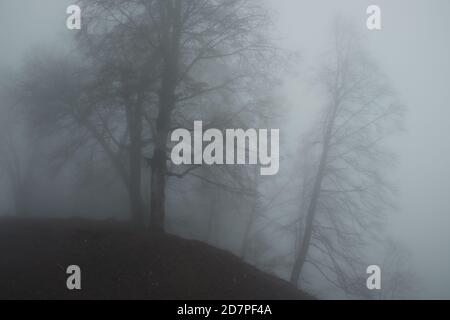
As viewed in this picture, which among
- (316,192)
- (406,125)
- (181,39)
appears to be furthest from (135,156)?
(406,125)

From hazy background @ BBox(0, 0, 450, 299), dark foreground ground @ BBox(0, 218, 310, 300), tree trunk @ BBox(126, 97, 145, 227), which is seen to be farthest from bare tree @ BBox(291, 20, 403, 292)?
tree trunk @ BBox(126, 97, 145, 227)

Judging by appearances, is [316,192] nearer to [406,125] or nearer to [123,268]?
[123,268]

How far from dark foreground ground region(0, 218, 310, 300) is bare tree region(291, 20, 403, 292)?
187 inches

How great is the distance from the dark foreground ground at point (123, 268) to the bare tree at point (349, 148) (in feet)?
15.6

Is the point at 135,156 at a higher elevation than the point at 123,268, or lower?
higher

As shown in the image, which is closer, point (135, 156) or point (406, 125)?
point (135, 156)

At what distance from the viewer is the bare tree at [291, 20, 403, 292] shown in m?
12.9

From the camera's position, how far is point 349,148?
13172mm

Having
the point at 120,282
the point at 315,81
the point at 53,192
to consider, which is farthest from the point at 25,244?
the point at 53,192

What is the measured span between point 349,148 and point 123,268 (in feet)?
29.0

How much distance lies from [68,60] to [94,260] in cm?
1250

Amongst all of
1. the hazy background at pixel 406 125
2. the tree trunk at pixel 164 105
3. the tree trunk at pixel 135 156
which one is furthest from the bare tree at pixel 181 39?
the tree trunk at pixel 135 156
